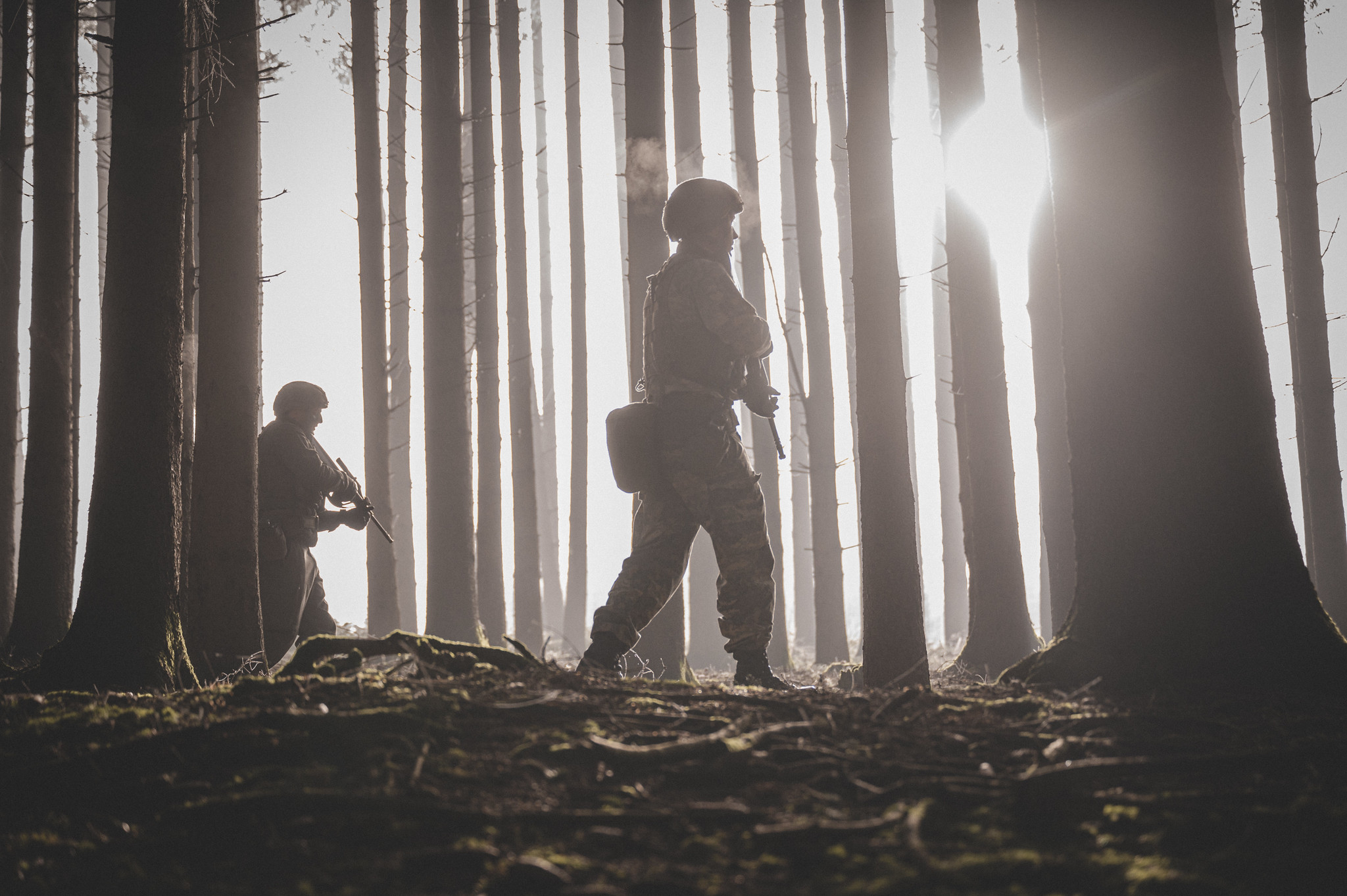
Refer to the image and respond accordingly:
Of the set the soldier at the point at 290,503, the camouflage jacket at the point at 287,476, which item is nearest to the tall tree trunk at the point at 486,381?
the soldier at the point at 290,503

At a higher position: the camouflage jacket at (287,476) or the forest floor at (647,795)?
the camouflage jacket at (287,476)

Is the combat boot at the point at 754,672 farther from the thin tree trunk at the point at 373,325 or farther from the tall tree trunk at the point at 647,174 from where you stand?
the thin tree trunk at the point at 373,325

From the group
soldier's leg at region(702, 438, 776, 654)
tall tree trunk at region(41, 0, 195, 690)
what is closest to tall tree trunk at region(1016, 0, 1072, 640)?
soldier's leg at region(702, 438, 776, 654)

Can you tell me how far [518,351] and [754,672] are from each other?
1166cm

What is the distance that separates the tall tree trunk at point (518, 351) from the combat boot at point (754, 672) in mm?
9643

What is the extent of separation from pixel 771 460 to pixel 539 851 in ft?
39.1

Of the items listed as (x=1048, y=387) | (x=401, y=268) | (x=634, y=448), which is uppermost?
(x=401, y=268)

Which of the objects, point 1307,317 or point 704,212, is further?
point 1307,317

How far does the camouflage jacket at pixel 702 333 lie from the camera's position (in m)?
4.18

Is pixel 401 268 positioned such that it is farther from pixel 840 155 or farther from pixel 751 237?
pixel 840 155

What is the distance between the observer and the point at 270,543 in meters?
5.52

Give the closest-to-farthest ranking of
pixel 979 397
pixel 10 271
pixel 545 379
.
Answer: pixel 979 397
pixel 10 271
pixel 545 379

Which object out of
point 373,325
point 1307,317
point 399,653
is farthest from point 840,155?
point 399,653

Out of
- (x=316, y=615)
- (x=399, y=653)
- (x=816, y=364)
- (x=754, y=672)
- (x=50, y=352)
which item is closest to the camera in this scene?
(x=399, y=653)
